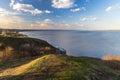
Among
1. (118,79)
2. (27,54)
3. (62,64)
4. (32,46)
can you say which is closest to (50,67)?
(62,64)

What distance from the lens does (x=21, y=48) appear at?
49.2 meters

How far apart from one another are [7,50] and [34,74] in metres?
31.1

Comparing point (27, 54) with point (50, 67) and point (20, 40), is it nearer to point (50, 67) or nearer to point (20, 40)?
point (20, 40)

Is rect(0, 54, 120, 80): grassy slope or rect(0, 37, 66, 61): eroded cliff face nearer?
rect(0, 54, 120, 80): grassy slope

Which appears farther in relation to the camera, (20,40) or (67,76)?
(20,40)

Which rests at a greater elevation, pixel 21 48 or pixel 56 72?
pixel 56 72

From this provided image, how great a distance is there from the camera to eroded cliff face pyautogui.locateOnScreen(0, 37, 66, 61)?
1815 inches

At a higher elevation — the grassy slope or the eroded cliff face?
the grassy slope

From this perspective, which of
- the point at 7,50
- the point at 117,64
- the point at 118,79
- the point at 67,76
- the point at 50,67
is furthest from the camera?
the point at 7,50

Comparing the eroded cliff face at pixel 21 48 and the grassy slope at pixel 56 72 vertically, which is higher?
the grassy slope at pixel 56 72

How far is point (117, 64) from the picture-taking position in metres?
36.6

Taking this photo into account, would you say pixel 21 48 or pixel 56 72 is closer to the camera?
pixel 56 72

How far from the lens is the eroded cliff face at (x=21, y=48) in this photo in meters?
46.1

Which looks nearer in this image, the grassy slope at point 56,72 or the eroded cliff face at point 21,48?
the grassy slope at point 56,72
